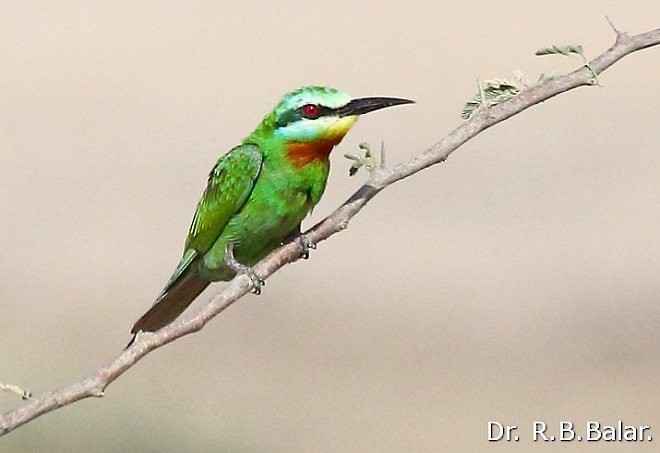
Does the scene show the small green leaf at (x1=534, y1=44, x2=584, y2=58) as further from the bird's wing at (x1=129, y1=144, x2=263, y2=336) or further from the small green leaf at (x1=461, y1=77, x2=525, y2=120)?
the bird's wing at (x1=129, y1=144, x2=263, y2=336)

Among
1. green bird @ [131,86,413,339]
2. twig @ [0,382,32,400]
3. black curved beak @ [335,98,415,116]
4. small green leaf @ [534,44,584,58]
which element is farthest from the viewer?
green bird @ [131,86,413,339]

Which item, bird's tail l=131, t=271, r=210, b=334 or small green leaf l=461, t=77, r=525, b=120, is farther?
bird's tail l=131, t=271, r=210, b=334

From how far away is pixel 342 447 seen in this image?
5176mm

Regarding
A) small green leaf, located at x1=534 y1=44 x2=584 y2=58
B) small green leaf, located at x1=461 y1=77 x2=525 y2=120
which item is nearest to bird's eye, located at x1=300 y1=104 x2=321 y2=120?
small green leaf, located at x1=461 y1=77 x2=525 y2=120

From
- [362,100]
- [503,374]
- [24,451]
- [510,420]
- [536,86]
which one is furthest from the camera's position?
[503,374]

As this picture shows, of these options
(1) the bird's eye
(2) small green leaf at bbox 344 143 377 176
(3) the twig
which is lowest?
(3) the twig

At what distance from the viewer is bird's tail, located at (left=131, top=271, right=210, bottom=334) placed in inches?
114

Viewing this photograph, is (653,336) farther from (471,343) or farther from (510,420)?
(510,420)

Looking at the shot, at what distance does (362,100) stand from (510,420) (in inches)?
97.0

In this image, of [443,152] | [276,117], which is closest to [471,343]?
[276,117]

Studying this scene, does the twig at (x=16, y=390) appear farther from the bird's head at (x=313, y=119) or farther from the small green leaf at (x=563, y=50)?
the bird's head at (x=313, y=119)

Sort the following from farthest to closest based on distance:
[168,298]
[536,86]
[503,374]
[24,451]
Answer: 1. [503,374]
2. [24,451]
3. [168,298]
4. [536,86]

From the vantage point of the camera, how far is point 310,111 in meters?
2.91

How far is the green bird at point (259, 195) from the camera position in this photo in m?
2.94
